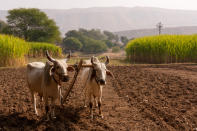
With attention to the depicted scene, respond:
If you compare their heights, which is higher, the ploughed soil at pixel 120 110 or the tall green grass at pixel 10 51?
the tall green grass at pixel 10 51

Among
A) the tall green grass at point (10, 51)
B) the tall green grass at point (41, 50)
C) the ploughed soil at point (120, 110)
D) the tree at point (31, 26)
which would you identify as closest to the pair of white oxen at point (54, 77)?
the ploughed soil at point (120, 110)

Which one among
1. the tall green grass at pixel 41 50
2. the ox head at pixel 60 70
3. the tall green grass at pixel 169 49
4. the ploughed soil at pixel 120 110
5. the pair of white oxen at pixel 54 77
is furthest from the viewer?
the tall green grass at pixel 41 50

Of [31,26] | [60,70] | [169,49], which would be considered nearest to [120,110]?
[60,70]

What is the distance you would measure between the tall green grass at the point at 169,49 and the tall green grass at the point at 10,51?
10036mm

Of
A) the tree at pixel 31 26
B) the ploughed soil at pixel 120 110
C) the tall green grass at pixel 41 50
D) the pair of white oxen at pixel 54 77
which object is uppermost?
the tree at pixel 31 26

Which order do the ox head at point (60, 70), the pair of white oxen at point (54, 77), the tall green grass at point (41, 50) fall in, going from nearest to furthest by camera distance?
the ox head at point (60, 70) → the pair of white oxen at point (54, 77) → the tall green grass at point (41, 50)

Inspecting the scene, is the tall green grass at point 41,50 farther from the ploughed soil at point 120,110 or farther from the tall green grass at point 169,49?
the ploughed soil at point 120,110

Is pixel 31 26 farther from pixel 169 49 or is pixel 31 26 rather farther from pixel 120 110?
pixel 120 110

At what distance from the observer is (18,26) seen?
4262 centimetres

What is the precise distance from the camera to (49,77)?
193 inches

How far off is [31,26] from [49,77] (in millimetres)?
40886

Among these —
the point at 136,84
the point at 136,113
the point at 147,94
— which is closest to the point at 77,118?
the point at 136,113

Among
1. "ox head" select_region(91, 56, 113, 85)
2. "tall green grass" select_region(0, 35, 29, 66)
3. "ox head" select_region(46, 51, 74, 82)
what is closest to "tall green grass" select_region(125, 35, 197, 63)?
"tall green grass" select_region(0, 35, 29, 66)

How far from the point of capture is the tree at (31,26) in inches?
1652
